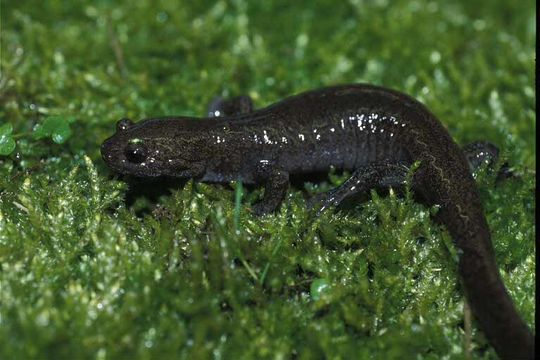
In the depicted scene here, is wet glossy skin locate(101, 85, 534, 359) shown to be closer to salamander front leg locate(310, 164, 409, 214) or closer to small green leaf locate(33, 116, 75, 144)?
salamander front leg locate(310, 164, 409, 214)

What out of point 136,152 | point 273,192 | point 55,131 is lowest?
point 273,192

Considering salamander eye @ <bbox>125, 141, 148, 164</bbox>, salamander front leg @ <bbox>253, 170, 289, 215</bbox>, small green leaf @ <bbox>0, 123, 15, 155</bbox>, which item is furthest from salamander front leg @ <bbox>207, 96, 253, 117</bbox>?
small green leaf @ <bbox>0, 123, 15, 155</bbox>

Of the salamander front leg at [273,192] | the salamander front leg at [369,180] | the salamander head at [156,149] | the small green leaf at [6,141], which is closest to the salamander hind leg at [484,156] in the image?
the salamander front leg at [369,180]

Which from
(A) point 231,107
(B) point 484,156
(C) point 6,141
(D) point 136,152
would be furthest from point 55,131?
(B) point 484,156

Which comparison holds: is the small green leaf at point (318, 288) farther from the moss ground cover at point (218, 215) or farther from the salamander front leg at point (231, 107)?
the salamander front leg at point (231, 107)

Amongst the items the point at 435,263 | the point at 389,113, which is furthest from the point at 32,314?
the point at 389,113

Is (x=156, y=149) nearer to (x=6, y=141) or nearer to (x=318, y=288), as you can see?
(x=6, y=141)

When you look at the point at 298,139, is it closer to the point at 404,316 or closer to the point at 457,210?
the point at 457,210
